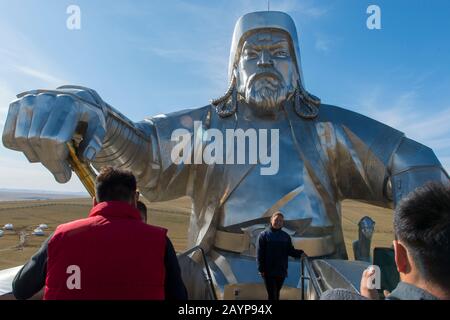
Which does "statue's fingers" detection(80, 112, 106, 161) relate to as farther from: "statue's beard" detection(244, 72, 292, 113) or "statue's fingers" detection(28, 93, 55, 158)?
"statue's beard" detection(244, 72, 292, 113)

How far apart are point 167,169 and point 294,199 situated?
141 centimetres

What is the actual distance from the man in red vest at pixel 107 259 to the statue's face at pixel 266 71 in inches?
129

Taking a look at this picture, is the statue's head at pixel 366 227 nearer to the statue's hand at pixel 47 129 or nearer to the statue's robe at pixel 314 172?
the statue's robe at pixel 314 172

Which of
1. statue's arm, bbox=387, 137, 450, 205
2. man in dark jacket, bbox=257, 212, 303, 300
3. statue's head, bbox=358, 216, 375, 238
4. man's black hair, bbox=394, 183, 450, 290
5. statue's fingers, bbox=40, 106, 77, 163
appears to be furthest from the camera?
statue's head, bbox=358, 216, 375, 238

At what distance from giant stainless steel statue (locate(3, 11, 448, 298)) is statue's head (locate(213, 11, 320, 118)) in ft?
0.04

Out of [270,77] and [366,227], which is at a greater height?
[270,77]

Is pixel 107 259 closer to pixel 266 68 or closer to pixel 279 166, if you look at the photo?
pixel 279 166

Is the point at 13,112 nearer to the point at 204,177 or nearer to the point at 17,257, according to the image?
the point at 204,177

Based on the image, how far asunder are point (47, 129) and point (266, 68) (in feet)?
8.26

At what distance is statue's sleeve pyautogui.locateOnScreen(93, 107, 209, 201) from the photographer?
405cm

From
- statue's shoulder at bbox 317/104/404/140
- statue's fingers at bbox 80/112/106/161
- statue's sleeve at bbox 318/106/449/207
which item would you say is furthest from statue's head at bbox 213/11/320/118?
statue's fingers at bbox 80/112/106/161

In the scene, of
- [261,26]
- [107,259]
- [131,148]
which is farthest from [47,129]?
[261,26]

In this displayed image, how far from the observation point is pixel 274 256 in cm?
343

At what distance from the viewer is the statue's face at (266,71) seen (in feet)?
15.3
